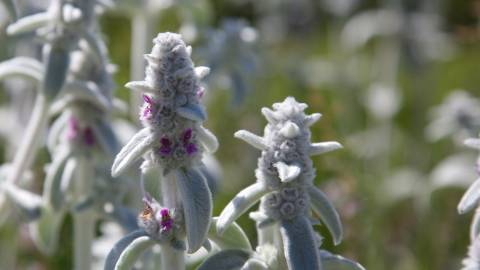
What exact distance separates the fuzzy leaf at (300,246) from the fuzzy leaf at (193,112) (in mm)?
256

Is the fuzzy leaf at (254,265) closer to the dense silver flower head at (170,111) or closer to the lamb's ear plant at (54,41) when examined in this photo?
the dense silver flower head at (170,111)

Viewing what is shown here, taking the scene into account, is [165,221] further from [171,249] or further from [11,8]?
[11,8]

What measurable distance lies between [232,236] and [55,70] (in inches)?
27.4

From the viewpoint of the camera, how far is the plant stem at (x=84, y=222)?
2.27m

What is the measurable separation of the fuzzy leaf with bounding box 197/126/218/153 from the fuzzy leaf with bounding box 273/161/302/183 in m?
0.14

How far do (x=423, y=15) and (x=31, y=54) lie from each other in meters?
2.73

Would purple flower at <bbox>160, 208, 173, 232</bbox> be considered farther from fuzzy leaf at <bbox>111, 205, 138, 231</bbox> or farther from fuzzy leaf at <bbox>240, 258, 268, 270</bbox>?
fuzzy leaf at <bbox>111, 205, 138, 231</bbox>

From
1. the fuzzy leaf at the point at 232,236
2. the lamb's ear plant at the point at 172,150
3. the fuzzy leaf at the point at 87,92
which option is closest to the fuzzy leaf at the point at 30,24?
the fuzzy leaf at the point at 87,92

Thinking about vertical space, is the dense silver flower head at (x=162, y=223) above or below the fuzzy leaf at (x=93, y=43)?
below

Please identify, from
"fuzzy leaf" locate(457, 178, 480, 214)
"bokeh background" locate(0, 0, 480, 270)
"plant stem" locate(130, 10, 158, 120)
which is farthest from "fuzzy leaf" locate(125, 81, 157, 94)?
"plant stem" locate(130, 10, 158, 120)

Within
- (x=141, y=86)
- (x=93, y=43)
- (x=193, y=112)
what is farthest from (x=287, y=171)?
(x=93, y=43)

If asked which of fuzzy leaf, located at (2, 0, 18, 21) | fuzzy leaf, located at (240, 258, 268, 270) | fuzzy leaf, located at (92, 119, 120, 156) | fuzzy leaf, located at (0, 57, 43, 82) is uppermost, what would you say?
fuzzy leaf, located at (2, 0, 18, 21)

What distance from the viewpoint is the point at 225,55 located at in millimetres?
3076

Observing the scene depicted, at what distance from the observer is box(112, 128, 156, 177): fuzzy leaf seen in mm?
1499
